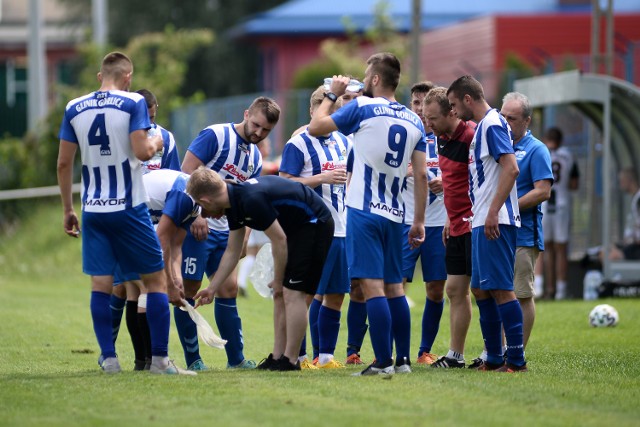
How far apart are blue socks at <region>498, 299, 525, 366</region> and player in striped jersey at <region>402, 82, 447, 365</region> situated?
1206 mm

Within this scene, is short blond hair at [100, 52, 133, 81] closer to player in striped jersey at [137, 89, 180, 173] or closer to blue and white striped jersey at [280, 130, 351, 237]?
player in striped jersey at [137, 89, 180, 173]

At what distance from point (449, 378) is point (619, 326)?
5232mm

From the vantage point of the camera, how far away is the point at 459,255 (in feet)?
32.3

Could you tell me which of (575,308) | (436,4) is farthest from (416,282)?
(436,4)

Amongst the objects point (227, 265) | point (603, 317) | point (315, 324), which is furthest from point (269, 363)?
point (603, 317)

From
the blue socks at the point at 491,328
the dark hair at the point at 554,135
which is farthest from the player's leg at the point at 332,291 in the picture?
the dark hair at the point at 554,135

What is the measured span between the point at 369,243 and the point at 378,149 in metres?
0.68

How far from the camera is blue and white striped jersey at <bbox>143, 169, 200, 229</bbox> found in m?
9.27

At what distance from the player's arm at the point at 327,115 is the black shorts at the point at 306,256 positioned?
0.72m

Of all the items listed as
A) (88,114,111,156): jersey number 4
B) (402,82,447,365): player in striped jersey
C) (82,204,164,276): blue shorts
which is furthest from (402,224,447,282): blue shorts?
(88,114,111,156): jersey number 4

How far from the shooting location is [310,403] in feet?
24.9

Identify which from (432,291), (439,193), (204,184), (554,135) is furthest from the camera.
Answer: (554,135)

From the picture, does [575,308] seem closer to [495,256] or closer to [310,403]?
[495,256]

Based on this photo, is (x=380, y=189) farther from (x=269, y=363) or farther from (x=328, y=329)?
(x=328, y=329)
